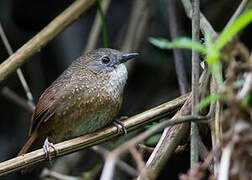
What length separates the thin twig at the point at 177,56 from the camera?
116 inches

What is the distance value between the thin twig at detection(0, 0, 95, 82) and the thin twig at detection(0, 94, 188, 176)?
0.74 m

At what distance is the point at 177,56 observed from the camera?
3.14 metres

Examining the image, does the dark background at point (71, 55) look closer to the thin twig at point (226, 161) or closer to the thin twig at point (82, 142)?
the thin twig at point (82, 142)

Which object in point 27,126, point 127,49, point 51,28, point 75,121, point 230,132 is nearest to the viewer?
point 230,132

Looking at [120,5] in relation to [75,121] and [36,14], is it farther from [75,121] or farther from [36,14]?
[75,121]

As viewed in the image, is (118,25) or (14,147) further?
(118,25)

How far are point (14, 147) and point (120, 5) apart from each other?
177cm

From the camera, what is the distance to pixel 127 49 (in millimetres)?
4008

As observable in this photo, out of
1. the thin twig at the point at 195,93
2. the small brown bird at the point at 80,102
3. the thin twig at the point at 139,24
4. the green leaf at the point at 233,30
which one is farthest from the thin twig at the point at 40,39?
the green leaf at the point at 233,30

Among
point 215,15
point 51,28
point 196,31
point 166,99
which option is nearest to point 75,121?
point 51,28

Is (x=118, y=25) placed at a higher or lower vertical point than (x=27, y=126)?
higher

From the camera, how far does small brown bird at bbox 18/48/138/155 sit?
2.80 m

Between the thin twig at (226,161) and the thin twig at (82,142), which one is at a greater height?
the thin twig at (226,161)

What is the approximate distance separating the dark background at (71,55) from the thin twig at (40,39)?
1.03m
